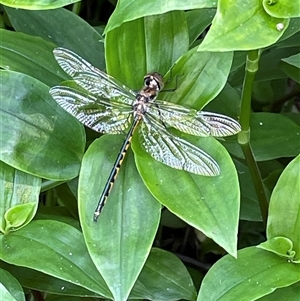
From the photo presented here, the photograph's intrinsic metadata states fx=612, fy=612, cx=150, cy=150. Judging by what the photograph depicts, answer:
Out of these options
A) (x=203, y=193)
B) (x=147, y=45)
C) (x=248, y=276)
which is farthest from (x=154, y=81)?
(x=248, y=276)

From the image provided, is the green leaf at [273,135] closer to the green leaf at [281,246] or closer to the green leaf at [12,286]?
the green leaf at [281,246]

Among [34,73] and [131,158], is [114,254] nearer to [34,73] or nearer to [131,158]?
[131,158]

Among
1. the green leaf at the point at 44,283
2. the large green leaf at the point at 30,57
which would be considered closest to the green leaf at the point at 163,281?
the green leaf at the point at 44,283

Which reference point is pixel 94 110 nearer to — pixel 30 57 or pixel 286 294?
pixel 30 57

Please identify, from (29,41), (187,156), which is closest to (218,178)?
(187,156)

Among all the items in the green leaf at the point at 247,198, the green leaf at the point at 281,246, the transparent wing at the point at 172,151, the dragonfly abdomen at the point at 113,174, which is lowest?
the green leaf at the point at 247,198

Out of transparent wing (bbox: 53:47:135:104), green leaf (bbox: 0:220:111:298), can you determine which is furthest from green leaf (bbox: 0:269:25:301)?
transparent wing (bbox: 53:47:135:104)

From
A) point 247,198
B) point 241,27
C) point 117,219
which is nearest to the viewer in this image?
point 241,27
